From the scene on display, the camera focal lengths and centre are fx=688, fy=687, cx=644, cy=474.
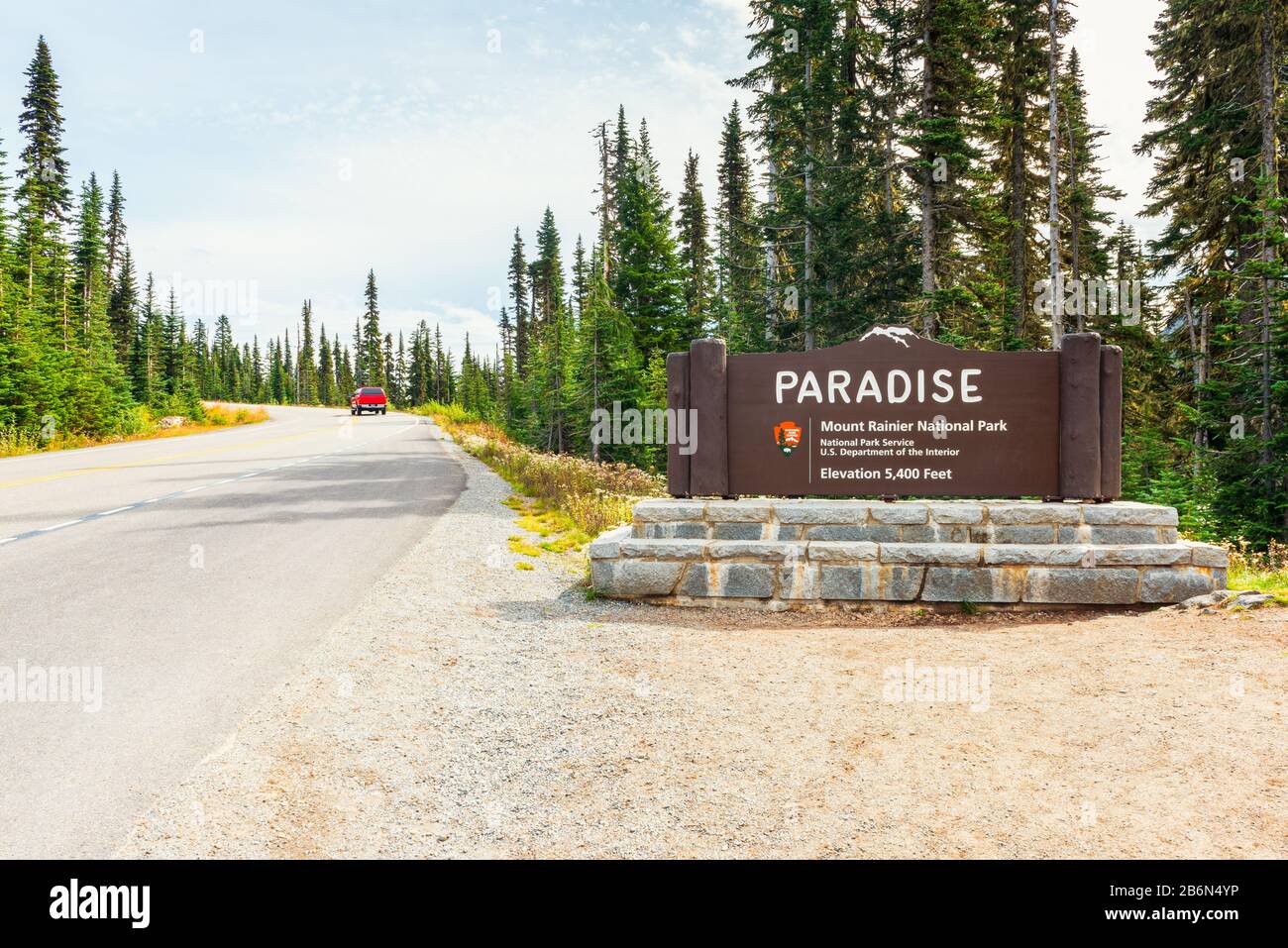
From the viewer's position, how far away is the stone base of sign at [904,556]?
7238 millimetres

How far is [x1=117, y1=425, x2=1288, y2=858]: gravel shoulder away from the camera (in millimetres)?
3273

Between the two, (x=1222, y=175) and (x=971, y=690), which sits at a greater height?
(x=1222, y=175)

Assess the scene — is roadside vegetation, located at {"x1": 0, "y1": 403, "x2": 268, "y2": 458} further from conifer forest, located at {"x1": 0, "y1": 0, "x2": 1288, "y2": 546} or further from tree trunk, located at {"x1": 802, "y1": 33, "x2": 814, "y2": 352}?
tree trunk, located at {"x1": 802, "y1": 33, "x2": 814, "y2": 352}

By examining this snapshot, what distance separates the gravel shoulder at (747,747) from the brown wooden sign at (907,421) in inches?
75.5

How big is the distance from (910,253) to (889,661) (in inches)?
827

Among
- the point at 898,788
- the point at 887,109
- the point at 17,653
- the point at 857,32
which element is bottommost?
the point at 898,788

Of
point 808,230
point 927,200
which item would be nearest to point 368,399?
point 808,230

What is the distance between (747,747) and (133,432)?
122 feet

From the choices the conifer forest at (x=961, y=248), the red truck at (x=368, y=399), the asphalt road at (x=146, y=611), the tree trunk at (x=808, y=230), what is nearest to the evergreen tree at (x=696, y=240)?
the conifer forest at (x=961, y=248)

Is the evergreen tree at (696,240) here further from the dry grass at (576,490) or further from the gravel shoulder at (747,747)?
the gravel shoulder at (747,747)

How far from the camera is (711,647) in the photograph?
6.23 m

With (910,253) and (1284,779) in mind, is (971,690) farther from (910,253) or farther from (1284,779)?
(910,253)
